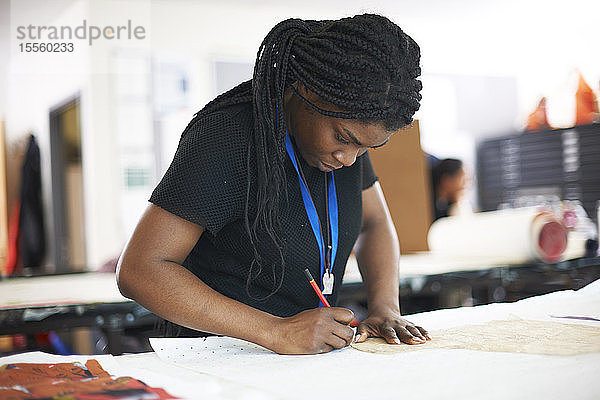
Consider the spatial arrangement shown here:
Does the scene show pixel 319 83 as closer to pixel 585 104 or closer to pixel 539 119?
pixel 585 104

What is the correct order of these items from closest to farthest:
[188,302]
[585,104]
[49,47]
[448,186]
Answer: [188,302] < [448,186] < [49,47] < [585,104]

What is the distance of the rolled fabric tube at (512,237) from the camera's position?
2664 mm

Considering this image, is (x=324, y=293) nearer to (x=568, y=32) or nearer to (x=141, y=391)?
(x=141, y=391)

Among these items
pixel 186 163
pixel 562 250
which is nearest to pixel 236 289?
pixel 186 163

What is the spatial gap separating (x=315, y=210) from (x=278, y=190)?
0.12m

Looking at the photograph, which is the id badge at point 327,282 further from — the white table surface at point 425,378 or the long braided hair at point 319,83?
the white table surface at point 425,378

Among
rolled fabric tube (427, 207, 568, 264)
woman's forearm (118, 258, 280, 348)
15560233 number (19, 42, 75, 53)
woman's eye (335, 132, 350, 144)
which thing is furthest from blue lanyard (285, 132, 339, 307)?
15560233 number (19, 42, 75, 53)

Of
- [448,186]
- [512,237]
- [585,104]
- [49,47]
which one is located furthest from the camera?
[585,104]

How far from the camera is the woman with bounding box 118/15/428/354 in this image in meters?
1.02

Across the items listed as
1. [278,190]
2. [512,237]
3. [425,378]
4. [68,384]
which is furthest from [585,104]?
[68,384]

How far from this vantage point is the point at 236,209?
1.10 meters

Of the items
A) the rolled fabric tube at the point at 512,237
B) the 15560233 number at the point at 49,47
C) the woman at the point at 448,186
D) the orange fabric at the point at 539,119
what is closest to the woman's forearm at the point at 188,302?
the rolled fabric tube at the point at 512,237

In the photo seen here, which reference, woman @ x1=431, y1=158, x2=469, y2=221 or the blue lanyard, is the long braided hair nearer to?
the blue lanyard

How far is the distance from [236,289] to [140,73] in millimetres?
3587
